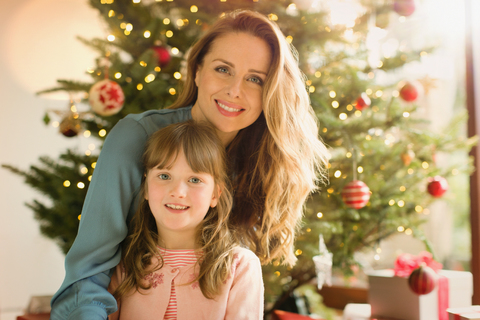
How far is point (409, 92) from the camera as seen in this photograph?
186 centimetres

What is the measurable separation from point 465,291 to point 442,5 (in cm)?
203

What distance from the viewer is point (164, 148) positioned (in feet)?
3.56

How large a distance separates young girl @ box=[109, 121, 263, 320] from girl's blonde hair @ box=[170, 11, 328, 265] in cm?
23

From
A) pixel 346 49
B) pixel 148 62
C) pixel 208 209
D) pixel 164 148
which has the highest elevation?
pixel 346 49

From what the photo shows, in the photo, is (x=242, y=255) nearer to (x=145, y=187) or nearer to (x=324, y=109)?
(x=145, y=187)

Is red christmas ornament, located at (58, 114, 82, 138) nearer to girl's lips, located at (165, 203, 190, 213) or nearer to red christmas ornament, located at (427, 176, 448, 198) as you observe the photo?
girl's lips, located at (165, 203, 190, 213)

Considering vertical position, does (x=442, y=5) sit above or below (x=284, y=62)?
above

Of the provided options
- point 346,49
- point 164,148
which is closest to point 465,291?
point 346,49

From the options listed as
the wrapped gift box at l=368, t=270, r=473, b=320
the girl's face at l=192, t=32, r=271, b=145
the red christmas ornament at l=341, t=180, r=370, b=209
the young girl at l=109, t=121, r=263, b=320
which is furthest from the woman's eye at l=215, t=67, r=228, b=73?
the wrapped gift box at l=368, t=270, r=473, b=320

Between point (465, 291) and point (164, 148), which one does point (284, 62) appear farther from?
point (465, 291)

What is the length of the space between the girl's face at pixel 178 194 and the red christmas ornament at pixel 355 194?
77cm

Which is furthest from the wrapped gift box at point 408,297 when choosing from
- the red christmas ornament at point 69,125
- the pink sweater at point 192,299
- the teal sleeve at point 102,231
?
the red christmas ornament at point 69,125

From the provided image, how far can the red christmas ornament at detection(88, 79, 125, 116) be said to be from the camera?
63.5 inches

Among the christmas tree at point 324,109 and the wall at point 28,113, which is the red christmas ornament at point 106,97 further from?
the wall at point 28,113
